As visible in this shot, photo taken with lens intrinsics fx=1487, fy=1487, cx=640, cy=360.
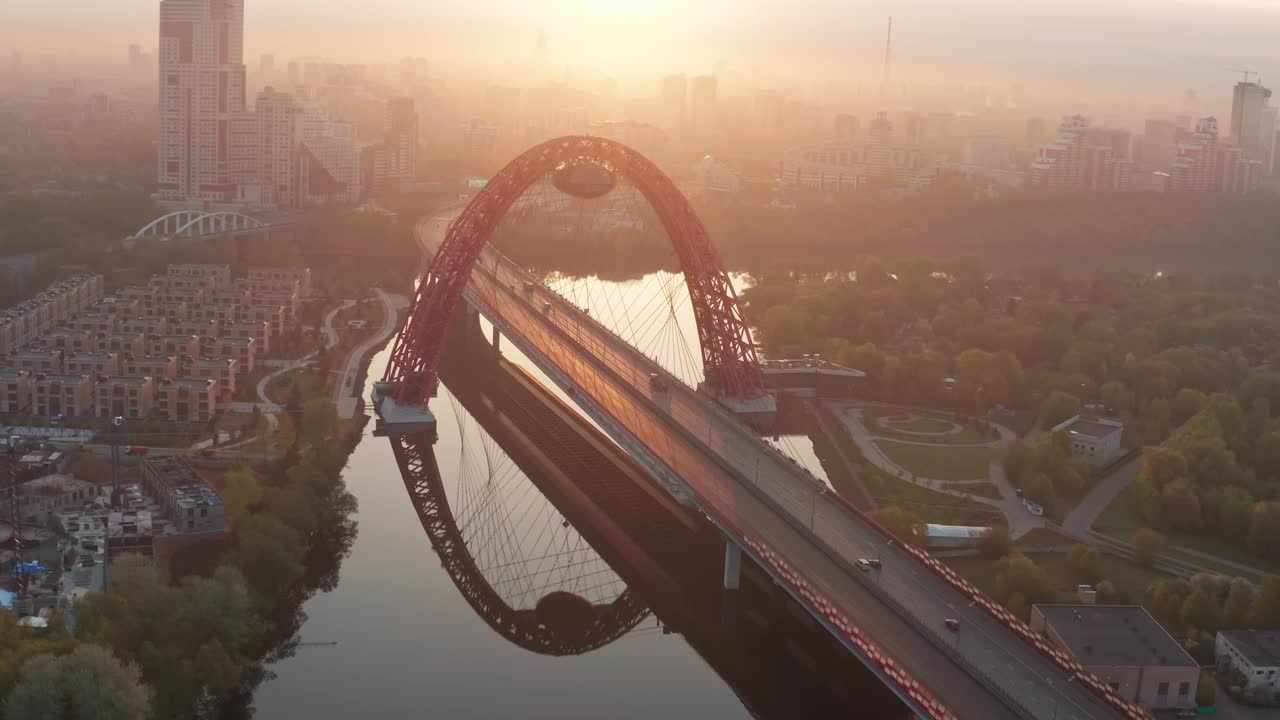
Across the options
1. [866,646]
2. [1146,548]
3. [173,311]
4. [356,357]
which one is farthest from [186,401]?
[1146,548]

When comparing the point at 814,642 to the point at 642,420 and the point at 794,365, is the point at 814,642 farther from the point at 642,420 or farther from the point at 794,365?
the point at 794,365

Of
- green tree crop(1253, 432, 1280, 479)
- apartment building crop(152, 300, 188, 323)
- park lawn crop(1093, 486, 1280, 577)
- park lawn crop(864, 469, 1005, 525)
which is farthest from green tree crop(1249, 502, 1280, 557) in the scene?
apartment building crop(152, 300, 188, 323)

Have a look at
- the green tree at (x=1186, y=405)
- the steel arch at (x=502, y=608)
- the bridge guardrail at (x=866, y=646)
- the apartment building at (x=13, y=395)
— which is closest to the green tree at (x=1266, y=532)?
the green tree at (x=1186, y=405)

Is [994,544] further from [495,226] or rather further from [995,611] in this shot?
[495,226]

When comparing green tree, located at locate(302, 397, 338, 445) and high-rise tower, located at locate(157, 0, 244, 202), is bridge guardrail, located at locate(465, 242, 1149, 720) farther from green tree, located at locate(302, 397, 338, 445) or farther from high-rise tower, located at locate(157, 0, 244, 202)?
high-rise tower, located at locate(157, 0, 244, 202)

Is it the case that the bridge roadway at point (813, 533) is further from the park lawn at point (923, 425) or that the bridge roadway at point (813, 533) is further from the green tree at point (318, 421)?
the park lawn at point (923, 425)

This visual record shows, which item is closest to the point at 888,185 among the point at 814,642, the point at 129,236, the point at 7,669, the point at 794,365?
the point at 129,236
